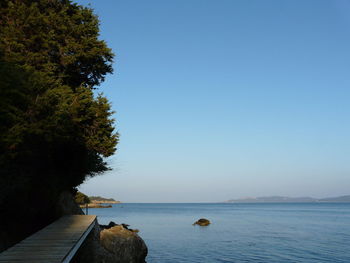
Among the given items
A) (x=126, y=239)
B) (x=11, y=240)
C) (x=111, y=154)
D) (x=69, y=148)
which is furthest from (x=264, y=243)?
(x=11, y=240)

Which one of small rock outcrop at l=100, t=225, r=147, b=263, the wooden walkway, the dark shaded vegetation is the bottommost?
Answer: small rock outcrop at l=100, t=225, r=147, b=263

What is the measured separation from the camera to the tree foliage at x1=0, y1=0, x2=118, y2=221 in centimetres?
1408

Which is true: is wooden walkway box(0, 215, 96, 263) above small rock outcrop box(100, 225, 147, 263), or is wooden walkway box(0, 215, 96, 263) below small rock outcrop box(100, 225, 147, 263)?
above

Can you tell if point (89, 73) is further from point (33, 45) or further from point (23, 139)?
point (23, 139)

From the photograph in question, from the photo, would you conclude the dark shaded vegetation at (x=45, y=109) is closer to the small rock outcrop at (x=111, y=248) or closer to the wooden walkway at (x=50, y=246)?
the wooden walkway at (x=50, y=246)

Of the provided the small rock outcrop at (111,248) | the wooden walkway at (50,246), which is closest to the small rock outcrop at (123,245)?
the small rock outcrop at (111,248)

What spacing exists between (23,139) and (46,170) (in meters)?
4.22

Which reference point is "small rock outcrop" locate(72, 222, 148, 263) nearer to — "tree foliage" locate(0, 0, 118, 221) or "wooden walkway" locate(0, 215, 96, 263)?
"wooden walkway" locate(0, 215, 96, 263)

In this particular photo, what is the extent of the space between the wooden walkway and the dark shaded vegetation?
2260 millimetres

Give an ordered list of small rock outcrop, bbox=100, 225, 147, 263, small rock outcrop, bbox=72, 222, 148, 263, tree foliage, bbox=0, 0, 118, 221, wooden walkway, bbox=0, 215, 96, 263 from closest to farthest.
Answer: wooden walkway, bbox=0, 215, 96, 263 < tree foliage, bbox=0, 0, 118, 221 < small rock outcrop, bbox=72, 222, 148, 263 < small rock outcrop, bbox=100, 225, 147, 263

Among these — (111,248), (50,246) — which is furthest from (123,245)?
(50,246)

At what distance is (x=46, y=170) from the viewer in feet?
59.2

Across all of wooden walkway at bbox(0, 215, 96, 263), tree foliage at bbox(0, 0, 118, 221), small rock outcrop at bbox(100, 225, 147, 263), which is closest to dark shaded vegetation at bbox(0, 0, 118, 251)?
tree foliage at bbox(0, 0, 118, 221)

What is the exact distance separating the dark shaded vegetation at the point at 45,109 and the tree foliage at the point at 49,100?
0.15 ft
